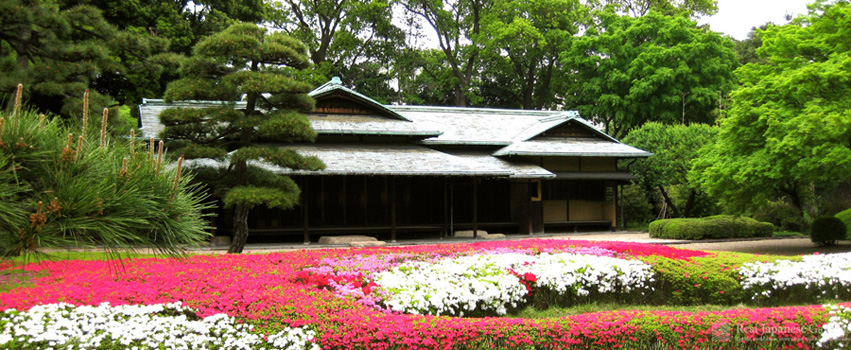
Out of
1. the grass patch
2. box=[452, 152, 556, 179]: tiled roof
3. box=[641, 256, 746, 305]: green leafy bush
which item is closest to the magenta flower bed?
the grass patch

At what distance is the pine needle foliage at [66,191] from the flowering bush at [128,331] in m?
1.13

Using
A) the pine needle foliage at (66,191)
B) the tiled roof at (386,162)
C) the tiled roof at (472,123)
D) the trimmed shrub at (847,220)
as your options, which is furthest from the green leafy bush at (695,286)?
the tiled roof at (472,123)

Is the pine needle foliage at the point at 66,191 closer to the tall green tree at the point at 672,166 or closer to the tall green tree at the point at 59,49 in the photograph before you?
the tall green tree at the point at 59,49

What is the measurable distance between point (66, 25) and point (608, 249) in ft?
50.7

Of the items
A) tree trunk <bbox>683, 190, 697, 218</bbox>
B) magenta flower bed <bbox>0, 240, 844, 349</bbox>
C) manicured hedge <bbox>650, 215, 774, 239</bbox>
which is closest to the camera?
magenta flower bed <bbox>0, 240, 844, 349</bbox>

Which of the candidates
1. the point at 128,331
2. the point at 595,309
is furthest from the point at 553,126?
the point at 128,331

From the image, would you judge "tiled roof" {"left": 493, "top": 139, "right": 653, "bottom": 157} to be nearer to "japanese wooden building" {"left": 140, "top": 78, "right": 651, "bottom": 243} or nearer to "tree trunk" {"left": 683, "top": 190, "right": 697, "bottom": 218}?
"japanese wooden building" {"left": 140, "top": 78, "right": 651, "bottom": 243}

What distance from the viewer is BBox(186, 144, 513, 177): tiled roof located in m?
20.8

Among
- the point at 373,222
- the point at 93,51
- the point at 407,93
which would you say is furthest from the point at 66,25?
the point at 407,93

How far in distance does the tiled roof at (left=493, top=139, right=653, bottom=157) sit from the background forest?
308 cm

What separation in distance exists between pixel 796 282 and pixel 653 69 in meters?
28.9

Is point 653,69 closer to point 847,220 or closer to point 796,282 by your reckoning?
point 847,220

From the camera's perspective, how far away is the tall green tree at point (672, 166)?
29.0m

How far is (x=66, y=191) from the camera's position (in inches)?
196
